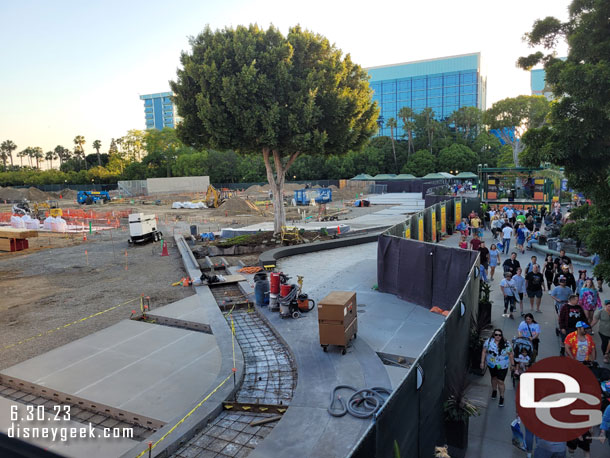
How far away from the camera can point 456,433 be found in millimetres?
6246

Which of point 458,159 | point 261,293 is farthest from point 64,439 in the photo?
point 458,159

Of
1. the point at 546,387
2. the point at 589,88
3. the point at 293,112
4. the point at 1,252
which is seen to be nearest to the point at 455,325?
the point at 546,387

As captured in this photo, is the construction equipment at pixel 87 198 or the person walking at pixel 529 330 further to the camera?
the construction equipment at pixel 87 198

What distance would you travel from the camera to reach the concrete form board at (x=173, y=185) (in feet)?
267

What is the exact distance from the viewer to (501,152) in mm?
87438

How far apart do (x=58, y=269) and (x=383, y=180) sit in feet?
219

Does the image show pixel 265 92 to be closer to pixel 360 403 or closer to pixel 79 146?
pixel 360 403

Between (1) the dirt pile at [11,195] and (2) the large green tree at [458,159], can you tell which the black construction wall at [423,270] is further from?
(1) the dirt pile at [11,195]

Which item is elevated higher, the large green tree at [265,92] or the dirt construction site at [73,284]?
the large green tree at [265,92]

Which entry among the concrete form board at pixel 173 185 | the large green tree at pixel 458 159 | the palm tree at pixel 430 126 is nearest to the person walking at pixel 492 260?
the concrete form board at pixel 173 185

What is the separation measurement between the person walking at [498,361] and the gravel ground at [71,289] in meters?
10.5

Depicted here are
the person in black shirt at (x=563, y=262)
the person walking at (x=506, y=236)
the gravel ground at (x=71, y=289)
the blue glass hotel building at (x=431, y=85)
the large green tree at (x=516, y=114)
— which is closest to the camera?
the gravel ground at (x=71, y=289)

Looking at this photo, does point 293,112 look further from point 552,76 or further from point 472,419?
point 472,419

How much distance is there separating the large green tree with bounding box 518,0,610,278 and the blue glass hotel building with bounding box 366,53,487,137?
120 meters
